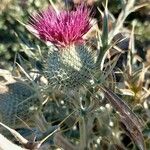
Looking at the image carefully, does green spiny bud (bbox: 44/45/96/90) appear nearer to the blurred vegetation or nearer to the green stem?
the green stem

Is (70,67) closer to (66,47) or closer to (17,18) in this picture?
(66,47)

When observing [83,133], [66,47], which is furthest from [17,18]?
[83,133]

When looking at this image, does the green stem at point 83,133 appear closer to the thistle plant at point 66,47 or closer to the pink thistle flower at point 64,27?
the thistle plant at point 66,47

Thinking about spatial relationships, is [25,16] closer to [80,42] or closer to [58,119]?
[58,119]

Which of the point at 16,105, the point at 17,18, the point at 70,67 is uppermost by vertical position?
the point at 70,67

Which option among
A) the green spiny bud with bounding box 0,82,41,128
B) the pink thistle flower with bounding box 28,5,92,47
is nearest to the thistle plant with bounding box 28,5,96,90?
the pink thistle flower with bounding box 28,5,92,47

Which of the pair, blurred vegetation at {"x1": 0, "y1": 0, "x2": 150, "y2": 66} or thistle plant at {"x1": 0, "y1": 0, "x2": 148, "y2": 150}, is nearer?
thistle plant at {"x1": 0, "y1": 0, "x2": 148, "y2": 150}

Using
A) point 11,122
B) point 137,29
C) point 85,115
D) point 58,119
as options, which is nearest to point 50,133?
point 85,115

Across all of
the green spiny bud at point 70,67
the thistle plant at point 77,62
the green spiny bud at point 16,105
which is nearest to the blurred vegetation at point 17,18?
the green spiny bud at point 16,105
